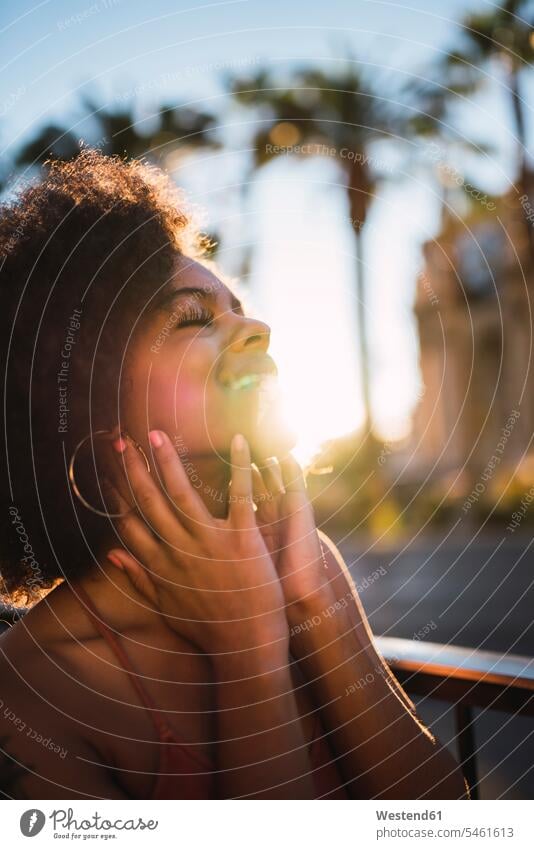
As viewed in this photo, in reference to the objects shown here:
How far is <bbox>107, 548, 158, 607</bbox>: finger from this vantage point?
45.3 inches

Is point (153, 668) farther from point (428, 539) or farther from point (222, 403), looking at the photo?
point (428, 539)

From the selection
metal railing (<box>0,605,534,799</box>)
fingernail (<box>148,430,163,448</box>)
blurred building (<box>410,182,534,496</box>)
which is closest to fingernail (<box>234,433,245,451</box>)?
fingernail (<box>148,430,163,448</box>)

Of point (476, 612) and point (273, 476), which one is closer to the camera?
point (273, 476)

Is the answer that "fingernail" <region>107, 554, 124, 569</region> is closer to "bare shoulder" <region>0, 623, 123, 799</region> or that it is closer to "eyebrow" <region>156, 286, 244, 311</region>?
"bare shoulder" <region>0, 623, 123, 799</region>

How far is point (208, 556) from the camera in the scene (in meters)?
1.11

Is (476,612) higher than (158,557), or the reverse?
(476,612)

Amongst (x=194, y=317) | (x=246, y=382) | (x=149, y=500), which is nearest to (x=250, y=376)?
(x=246, y=382)

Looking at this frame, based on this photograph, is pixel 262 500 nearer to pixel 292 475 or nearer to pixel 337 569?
pixel 292 475

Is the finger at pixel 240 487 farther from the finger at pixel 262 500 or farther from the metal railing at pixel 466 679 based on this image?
the metal railing at pixel 466 679

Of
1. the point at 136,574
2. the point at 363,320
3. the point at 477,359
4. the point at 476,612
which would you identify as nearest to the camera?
the point at 136,574

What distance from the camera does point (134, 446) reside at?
115 centimetres

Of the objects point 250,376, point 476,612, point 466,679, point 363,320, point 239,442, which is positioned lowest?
point 466,679

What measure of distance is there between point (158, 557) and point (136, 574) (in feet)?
0.19

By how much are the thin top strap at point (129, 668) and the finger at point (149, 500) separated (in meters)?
0.16
